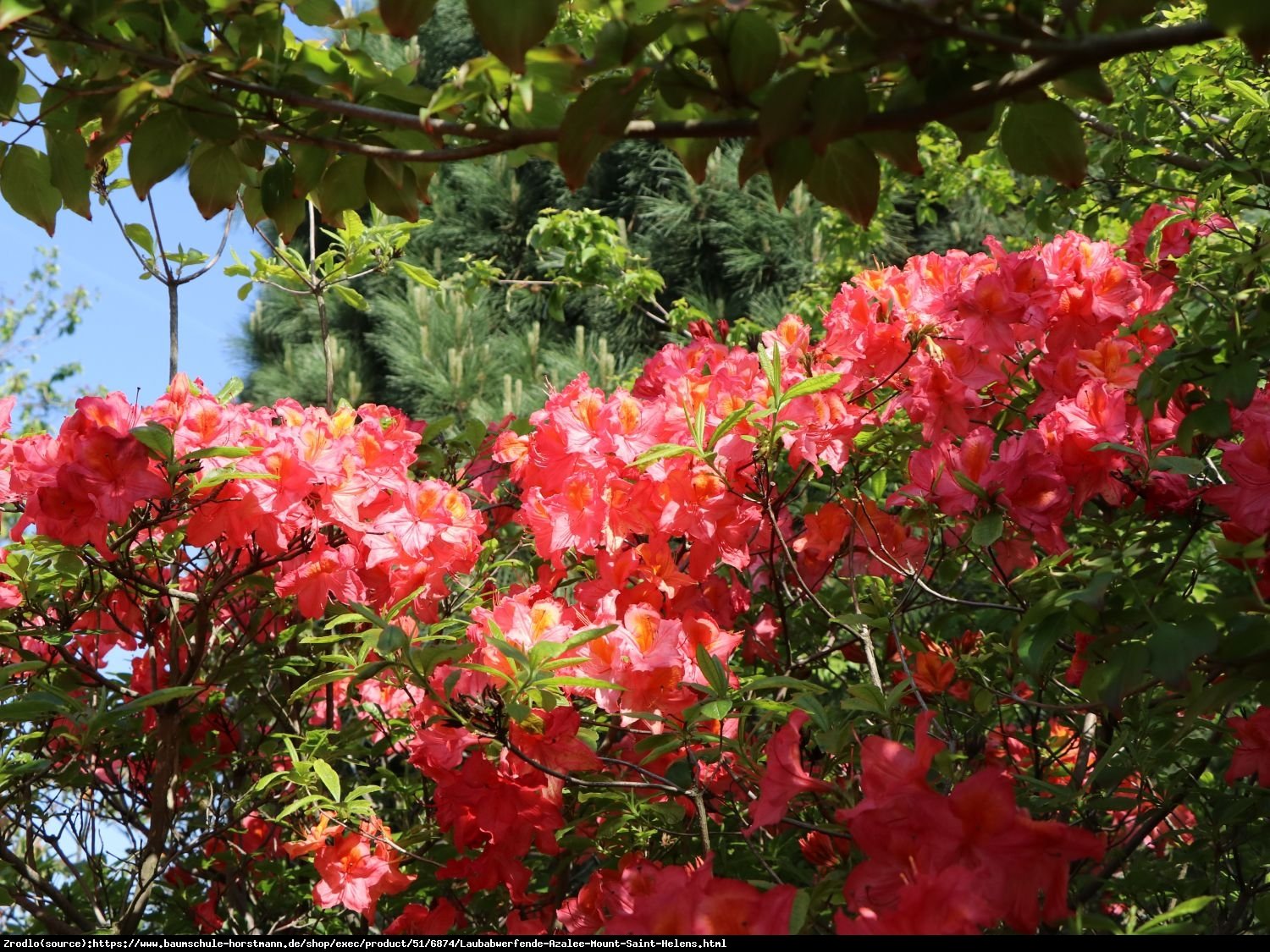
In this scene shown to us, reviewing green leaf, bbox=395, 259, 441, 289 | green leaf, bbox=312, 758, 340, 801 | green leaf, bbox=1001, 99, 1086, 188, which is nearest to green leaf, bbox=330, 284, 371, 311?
green leaf, bbox=395, 259, 441, 289

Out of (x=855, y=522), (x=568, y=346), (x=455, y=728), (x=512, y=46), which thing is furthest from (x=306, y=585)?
(x=568, y=346)

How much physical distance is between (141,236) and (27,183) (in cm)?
101

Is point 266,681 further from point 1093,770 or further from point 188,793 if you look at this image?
point 1093,770

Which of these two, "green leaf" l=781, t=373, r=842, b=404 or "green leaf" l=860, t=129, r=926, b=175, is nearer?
"green leaf" l=860, t=129, r=926, b=175

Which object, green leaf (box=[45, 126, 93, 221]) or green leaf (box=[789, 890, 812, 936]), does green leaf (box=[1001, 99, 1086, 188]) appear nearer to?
green leaf (box=[789, 890, 812, 936])

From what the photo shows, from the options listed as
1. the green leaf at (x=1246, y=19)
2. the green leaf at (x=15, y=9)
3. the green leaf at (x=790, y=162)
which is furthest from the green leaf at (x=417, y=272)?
the green leaf at (x=1246, y=19)

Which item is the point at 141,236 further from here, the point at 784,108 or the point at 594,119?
the point at 784,108

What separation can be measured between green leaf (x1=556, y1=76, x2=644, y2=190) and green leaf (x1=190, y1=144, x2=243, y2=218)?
1.32 ft

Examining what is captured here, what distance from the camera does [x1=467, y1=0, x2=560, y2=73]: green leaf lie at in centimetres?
75

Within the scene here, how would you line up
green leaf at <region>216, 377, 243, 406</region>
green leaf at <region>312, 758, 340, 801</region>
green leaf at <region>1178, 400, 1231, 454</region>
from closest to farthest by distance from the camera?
green leaf at <region>1178, 400, 1231, 454</region> < green leaf at <region>312, 758, 340, 801</region> < green leaf at <region>216, 377, 243, 406</region>

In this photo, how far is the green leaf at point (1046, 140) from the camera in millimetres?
902

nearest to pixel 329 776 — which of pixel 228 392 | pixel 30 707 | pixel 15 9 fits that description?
pixel 30 707

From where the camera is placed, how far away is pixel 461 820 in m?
1.51

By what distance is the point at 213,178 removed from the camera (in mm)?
1066
